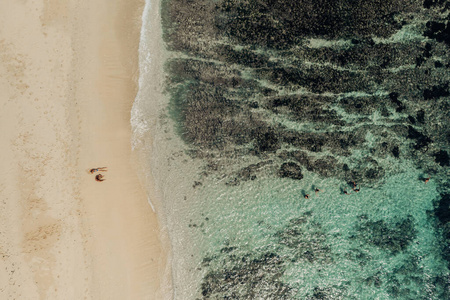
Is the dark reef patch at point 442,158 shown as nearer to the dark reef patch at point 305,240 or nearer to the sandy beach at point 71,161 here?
the dark reef patch at point 305,240

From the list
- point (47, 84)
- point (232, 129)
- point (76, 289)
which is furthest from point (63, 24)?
point (76, 289)

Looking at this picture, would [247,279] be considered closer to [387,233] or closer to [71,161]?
[387,233]

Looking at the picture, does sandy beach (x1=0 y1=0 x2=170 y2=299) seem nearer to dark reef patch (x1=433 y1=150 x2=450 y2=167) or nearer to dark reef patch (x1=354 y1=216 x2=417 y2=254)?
dark reef patch (x1=354 y1=216 x2=417 y2=254)

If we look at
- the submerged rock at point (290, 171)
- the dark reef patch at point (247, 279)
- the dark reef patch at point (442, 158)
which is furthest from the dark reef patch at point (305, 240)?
the dark reef patch at point (442, 158)

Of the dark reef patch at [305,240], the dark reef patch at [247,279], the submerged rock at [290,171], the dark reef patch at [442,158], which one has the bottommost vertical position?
the dark reef patch at [247,279]

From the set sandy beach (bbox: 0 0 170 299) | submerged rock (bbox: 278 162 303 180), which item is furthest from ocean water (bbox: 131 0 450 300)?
sandy beach (bbox: 0 0 170 299)

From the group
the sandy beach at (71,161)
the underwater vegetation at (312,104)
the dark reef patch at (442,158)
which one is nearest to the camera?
the sandy beach at (71,161)

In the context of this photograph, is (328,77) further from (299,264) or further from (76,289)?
(76,289)
